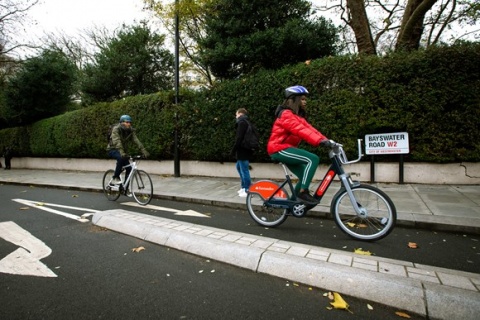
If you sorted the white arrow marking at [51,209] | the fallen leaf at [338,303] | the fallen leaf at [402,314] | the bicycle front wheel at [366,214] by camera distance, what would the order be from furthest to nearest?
1. the white arrow marking at [51,209]
2. the bicycle front wheel at [366,214]
3. the fallen leaf at [338,303]
4. the fallen leaf at [402,314]

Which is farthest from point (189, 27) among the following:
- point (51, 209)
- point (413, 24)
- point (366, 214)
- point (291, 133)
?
point (366, 214)

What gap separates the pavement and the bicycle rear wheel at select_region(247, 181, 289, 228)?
0.80 metres

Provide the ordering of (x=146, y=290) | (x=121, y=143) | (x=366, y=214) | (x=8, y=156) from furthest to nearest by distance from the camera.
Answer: (x=8, y=156) → (x=121, y=143) → (x=366, y=214) → (x=146, y=290)

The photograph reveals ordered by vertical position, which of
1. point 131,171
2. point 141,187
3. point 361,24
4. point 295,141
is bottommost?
point 141,187

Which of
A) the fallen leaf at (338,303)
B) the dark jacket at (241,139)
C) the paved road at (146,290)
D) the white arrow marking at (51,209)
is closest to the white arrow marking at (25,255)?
the paved road at (146,290)

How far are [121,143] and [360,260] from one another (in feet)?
17.6

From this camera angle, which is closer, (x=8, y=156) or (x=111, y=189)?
(x=111, y=189)

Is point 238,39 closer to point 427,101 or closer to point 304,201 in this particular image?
point 427,101

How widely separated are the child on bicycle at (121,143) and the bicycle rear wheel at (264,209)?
2.94m

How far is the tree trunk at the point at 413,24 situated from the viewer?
862 centimetres

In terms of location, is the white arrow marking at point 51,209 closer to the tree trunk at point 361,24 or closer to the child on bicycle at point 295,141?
the child on bicycle at point 295,141

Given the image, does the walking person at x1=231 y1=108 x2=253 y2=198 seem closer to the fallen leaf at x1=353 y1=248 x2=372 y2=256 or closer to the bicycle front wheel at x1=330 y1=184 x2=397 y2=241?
the bicycle front wheel at x1=330 y1=184 x2=397 y2=241

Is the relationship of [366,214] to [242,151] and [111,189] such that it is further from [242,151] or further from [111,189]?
[111,189]

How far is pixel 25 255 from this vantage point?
3158 millimetres
